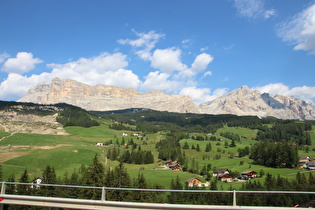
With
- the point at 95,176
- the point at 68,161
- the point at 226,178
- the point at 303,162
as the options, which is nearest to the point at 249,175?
the point at 226,178

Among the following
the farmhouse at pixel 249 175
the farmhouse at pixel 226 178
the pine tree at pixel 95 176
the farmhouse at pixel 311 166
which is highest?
the pine tree at pixel 95 176

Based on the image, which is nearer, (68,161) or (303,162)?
(303,162)

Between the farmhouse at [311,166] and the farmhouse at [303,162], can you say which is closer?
the farmhouse at [311,166]

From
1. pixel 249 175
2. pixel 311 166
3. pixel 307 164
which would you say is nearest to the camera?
pixel 249 175

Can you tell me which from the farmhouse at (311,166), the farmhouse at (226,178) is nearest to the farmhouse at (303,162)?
the farmhouse at (311,166)

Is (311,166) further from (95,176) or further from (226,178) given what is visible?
(95,176)

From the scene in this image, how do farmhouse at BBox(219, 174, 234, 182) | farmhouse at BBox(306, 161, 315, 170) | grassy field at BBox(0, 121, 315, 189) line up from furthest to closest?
1. farmhouse at BBox(306, 161, 315, 170)
2. farmhouse at BBox(219, 174, 234, 182)
3. grassy field at BBox(0, 121, 315, 189)

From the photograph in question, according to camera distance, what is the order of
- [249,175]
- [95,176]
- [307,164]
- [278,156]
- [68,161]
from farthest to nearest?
[68,161], [278,156], [307,164], [249,175], [95,176]

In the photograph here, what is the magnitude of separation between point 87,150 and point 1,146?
167 feet

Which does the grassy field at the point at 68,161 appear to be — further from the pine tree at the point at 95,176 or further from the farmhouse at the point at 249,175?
the pine tree at the point at 95,176

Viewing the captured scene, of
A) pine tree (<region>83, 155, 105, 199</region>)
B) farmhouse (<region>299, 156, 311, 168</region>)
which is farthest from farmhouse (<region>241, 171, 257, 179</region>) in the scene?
pine tree (<region>83, 155, 105, 199</region>)

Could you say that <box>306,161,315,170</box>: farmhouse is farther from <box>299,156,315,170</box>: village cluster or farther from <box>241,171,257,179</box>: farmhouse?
<box>241,171,257,179</box>: farmhouse

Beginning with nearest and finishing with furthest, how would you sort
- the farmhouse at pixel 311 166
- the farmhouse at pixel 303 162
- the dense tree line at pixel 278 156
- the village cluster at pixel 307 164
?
the farmhouse at pixel 311 166 < the village cluster at pixel 307 164 < the farmhouse at pixel 303 162 < the dense tree line at pixel 278 156

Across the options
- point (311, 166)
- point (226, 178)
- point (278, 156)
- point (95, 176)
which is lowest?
point (226, 178)
